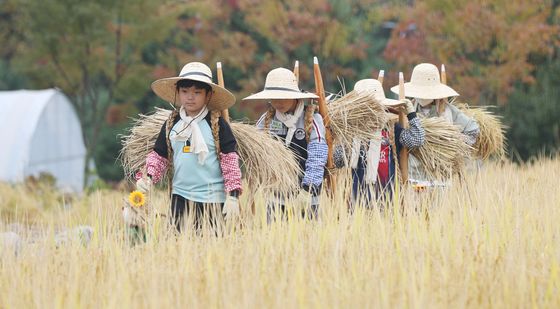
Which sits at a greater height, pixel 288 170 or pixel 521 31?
pixel 521 31

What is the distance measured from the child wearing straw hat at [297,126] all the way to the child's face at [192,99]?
391mm

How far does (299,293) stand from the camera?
11.8ft

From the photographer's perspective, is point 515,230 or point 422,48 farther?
point 422,48

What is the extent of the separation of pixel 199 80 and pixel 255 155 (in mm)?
541

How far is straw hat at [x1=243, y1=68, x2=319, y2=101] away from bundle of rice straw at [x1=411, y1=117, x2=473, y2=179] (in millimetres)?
1048

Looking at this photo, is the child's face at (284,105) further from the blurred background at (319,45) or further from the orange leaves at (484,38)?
the orange leaves at (484,38)

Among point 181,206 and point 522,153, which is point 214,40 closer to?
point 522,153

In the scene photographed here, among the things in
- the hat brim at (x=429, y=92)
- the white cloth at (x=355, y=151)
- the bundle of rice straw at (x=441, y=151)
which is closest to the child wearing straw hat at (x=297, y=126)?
the white cloth at (x=355, y=151)

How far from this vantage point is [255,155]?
5.57 metres

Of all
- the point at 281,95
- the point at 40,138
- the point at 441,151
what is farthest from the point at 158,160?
the point at 40,138

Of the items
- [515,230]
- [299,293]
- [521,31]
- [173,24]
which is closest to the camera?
[299,293]

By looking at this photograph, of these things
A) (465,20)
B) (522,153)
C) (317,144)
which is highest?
(465,20)

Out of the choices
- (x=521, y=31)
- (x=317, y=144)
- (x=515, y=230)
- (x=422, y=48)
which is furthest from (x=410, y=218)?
(x=422, y=48)

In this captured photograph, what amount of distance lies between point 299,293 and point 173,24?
13579mm
